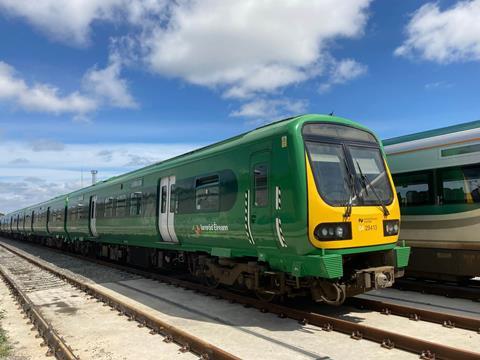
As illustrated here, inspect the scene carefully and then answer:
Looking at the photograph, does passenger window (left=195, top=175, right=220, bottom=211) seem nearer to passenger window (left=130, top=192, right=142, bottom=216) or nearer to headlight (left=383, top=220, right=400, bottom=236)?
headlight (left=383, top=220, right=400, bottom=236)

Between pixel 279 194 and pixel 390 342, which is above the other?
pixel 279 194

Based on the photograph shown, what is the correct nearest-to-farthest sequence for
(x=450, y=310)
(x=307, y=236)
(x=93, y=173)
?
(x=307, y=236) < (x=450, y=310) < (x=93, y=173)

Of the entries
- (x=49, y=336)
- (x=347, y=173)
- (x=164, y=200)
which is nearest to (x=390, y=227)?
(x=347, y=173)

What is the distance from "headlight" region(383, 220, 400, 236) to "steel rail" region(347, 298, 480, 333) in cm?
120

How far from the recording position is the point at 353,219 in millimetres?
7055

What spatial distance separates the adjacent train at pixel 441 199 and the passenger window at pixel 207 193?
4.23 metres

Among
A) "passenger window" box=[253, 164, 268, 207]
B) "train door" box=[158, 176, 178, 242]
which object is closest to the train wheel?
"passenger window" box=[253, 164, 268, 207]

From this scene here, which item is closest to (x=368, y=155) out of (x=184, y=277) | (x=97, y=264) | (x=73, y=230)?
(x=184, y=277)

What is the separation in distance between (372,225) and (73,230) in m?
18.1

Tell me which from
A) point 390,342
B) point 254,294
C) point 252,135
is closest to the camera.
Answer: point 390,342

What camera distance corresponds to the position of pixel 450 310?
25.6 ft

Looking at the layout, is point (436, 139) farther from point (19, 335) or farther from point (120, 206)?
point (120, 206)

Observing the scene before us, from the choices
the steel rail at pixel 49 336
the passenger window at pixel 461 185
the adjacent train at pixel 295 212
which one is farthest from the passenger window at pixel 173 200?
the passenger window at pixel 461 185

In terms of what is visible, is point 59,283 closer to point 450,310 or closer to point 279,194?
point 279,194
